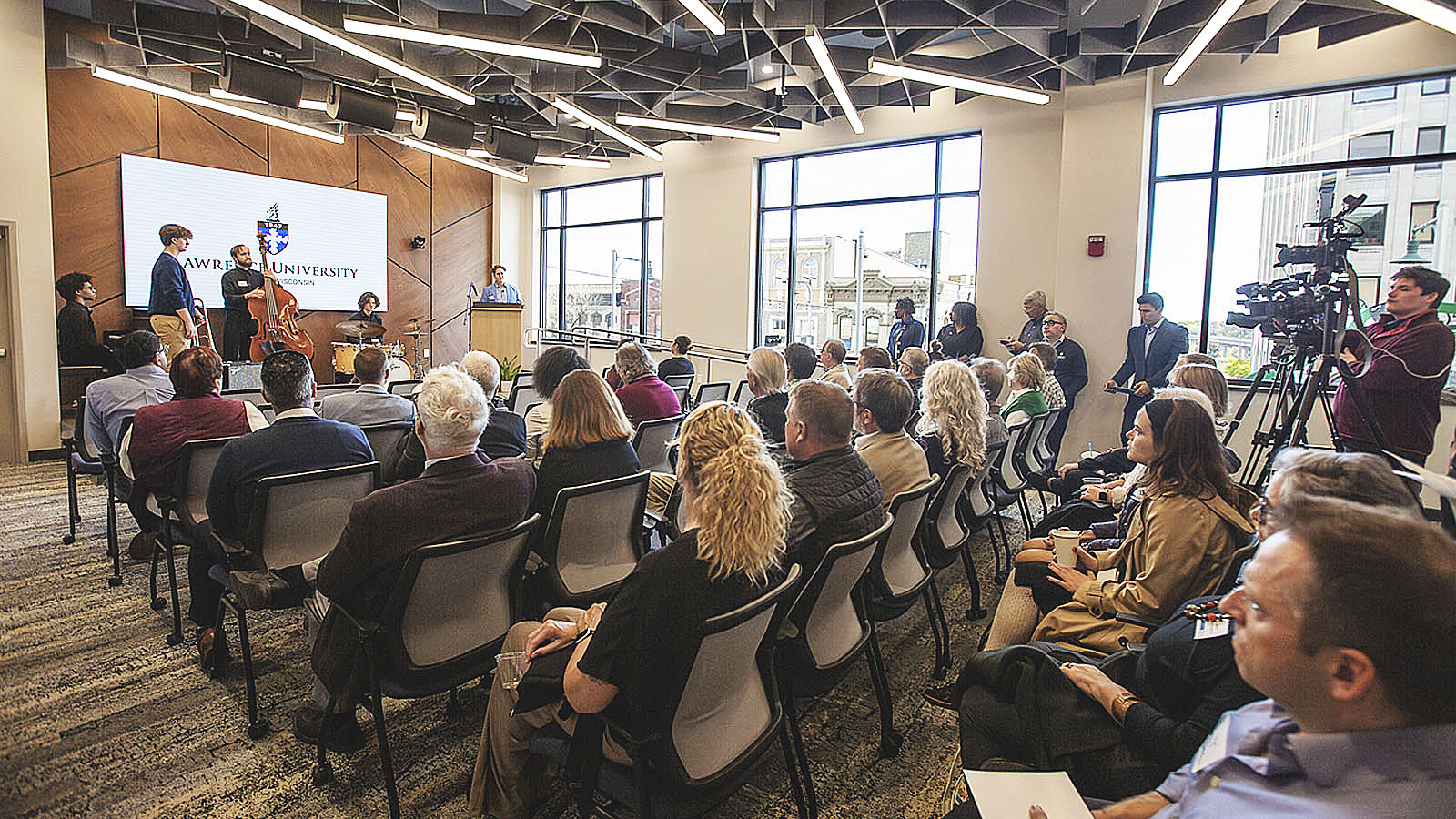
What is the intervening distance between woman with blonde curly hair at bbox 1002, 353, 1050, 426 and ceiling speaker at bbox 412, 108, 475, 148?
7017mm

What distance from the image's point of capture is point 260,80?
7.18 meters

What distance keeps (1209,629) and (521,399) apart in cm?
538

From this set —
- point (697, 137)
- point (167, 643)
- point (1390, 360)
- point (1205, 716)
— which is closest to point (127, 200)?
point (697, 137)

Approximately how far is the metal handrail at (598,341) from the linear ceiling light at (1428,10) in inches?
276

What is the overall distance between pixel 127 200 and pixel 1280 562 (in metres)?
11.3

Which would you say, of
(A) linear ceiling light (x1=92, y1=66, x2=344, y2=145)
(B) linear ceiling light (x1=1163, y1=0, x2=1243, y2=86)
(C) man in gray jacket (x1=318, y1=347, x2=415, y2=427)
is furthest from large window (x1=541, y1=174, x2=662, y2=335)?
(C) man in gray jacket (x1=318, y1=347, x2=415, y2=427)

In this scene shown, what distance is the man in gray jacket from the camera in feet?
13.5

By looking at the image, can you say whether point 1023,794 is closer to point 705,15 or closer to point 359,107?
point 705,15

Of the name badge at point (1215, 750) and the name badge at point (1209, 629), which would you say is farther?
the name badge at point (1209, 629)

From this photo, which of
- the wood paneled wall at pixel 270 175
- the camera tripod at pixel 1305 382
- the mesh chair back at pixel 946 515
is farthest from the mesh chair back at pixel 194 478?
the wood paneled wall at pixel 270 175

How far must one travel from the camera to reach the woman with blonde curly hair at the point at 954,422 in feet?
11.6

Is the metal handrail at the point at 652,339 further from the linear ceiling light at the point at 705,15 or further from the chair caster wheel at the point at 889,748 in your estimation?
the chair caster wheel at the point at 889,748

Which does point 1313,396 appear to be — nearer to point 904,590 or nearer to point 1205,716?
point 904,590

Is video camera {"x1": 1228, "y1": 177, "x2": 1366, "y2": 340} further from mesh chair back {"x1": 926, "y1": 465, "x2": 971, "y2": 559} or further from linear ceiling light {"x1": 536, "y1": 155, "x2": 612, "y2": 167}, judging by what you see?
linear ceiling light {"x1": 536, "y1": 155, "x2": 612, "y2": 167}
